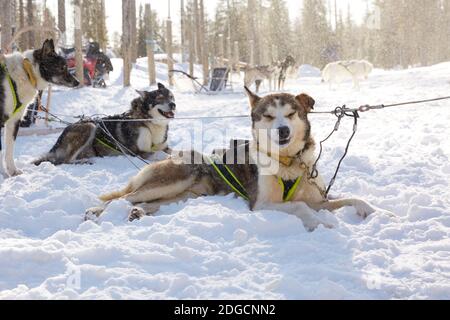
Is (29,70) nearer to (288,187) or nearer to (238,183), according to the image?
Result: (238,183)

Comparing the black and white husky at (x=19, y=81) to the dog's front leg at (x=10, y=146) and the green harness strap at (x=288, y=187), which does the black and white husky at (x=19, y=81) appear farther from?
the green harness strap at (x=288, y=187)

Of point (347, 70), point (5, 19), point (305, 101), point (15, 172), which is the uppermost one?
point (5, 19)

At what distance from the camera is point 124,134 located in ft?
18.1

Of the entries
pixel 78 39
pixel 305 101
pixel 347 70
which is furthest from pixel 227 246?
pixel 347 70

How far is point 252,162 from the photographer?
3.24 meters

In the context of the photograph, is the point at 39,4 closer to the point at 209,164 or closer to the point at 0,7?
Answer: the point at 0,7

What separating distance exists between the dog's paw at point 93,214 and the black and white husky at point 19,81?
1.95 meters

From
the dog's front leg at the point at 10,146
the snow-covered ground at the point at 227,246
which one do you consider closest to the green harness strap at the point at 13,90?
the dog's front leg at the point at 10,146

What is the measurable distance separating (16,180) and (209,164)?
196cm

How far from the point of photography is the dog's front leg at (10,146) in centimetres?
460

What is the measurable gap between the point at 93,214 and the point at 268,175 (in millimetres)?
1173

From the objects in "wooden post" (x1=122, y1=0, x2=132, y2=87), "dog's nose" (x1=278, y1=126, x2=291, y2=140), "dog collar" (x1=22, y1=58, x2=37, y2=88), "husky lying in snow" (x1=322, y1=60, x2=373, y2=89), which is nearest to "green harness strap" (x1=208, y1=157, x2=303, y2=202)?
"dog's nose" (x1=278, y1=126, x2=291, y2=140)

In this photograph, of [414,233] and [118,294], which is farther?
[414,233]
